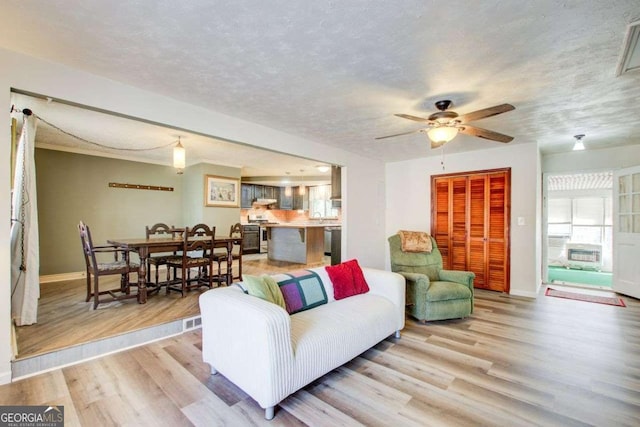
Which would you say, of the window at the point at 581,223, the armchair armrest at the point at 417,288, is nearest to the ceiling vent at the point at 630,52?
the armchair armrest at the point at 417,288

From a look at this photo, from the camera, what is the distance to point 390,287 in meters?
2.92

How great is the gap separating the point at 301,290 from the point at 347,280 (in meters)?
0.58

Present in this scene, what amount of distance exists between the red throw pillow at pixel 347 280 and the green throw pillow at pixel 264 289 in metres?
0.71

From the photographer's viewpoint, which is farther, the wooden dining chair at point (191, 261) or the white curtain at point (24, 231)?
the wooden dining chair at point (191, 261)

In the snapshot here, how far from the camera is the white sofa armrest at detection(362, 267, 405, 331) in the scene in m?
2.87

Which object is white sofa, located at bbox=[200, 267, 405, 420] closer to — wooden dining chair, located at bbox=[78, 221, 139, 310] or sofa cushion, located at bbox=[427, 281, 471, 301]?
sofa cushion, located at bbox=[427, 281, 471, 301]

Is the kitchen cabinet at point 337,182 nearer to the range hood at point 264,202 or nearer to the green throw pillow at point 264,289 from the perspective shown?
the green throw pillow at point 264,289

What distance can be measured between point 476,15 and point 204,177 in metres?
5.45

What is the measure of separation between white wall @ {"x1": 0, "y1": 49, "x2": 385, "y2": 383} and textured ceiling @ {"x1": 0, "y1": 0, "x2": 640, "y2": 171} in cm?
11

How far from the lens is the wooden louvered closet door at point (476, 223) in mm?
4645

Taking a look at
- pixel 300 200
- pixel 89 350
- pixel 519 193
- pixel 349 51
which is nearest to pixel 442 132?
pixel 349 51

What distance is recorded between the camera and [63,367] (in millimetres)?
2285

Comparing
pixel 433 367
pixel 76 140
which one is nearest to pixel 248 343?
pixel 433 367

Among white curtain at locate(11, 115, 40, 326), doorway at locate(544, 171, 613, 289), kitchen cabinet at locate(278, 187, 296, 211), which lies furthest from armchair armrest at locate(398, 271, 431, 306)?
kitchen cabinet at locate(278, 187, 296, 211)
